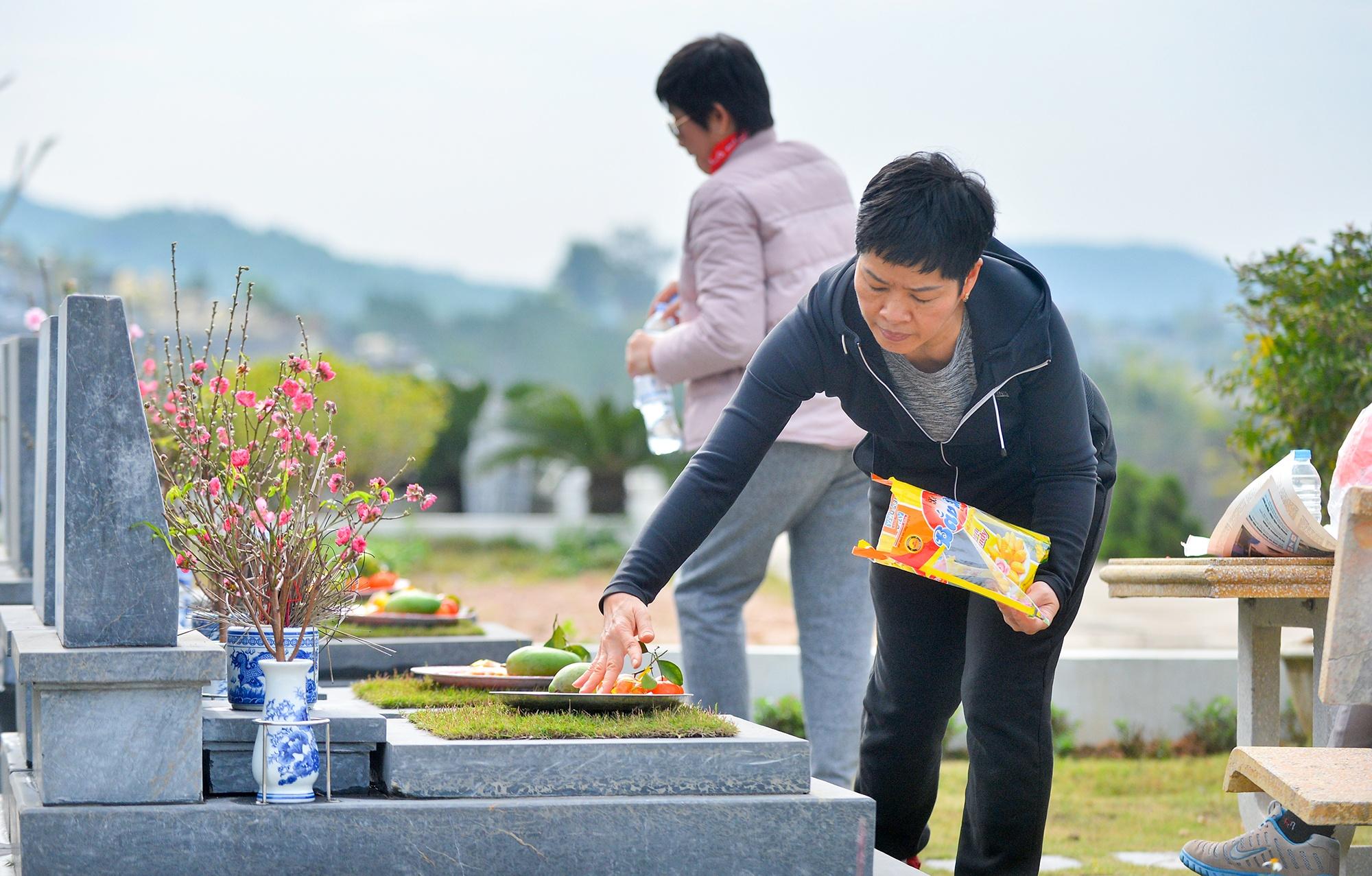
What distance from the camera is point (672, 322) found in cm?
428

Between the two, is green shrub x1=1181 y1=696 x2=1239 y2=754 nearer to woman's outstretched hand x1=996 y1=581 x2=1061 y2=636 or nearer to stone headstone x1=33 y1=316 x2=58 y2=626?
woman's outstretched hand x1=996 y1=581 x2=1061 y2=636

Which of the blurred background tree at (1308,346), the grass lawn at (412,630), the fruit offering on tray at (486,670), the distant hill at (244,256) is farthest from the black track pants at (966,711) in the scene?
the distant hill at (244,256)

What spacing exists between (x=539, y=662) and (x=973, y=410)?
109cm

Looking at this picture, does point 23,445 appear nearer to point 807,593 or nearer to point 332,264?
point 807,593

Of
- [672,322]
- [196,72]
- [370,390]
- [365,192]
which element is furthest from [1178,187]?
[672,322]

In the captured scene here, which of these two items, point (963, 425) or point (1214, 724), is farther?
point (1214, 724)

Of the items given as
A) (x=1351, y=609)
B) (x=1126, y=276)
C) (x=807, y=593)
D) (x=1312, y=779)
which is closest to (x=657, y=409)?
(x=807, y=593)

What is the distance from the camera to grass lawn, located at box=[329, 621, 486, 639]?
407 centimetres

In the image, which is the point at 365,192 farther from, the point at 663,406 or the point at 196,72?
the point at 663,406

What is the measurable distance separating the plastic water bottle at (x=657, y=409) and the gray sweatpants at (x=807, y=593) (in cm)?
44

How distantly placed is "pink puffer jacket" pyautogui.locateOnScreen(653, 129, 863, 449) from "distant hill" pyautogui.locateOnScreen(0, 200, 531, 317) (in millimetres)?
131121

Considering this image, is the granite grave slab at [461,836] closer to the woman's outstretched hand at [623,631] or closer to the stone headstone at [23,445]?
the woman's outstretched hand at [623,631]

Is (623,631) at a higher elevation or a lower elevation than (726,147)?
lower

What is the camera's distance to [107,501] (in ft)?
7.56
